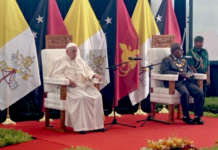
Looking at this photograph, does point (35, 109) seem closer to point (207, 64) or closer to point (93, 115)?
point (93, 115)

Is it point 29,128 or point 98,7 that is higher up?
point 98,7

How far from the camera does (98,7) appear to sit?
761 cm

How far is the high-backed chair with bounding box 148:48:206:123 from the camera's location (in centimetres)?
652

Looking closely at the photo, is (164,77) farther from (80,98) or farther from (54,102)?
(54,102)

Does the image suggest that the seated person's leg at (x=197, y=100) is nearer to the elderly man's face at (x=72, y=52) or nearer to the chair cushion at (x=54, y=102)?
the elderly man's face at (x=72, y=52)

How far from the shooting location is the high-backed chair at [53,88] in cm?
576

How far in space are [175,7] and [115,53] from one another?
81.2 inches

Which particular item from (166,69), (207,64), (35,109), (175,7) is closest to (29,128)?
(35,109)

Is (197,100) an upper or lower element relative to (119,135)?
upper

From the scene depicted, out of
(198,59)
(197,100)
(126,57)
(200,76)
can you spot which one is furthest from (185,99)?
(126,57)

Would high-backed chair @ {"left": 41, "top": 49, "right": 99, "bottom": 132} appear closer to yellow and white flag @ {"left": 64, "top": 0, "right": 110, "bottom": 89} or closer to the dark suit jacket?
yellow and white flag @ {"left": 64, "top": 0, "right": 110, "bottom": 89}

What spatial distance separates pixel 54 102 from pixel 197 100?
227 centimetres

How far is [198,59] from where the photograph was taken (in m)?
7.21

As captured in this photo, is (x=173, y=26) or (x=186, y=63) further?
(x=173, y=26)
